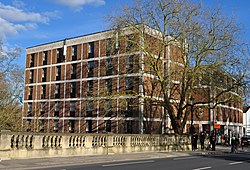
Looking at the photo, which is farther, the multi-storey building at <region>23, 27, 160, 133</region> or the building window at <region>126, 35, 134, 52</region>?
the multi-storey building at <region>23, 27, 160, 133</region>

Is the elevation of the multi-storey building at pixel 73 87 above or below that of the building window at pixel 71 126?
above

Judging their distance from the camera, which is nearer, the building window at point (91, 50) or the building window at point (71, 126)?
the building window at point (91, 50)

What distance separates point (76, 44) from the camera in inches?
2344

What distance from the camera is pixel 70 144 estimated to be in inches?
803

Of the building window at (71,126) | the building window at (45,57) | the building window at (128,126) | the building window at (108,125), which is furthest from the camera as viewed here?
the building window at (45,57)

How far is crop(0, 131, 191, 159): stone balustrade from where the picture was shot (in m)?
16.8

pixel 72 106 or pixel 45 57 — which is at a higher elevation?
pixel 45 57

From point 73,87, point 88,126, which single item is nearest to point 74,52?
point 73,87

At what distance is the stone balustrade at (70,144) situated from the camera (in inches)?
661

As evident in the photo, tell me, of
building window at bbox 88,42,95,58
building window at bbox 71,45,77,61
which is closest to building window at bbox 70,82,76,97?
building window at bbox 71,45,77,61

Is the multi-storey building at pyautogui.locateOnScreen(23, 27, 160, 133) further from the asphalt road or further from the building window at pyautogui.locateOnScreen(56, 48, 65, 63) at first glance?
the asphalt road

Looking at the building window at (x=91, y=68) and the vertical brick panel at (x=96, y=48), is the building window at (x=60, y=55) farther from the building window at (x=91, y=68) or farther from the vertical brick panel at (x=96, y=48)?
the vertical brick panel at (x=96, y=48)

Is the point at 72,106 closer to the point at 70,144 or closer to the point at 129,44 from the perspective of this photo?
the point at 129,44

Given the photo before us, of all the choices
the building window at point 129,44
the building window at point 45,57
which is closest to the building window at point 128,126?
the building window at point 129,44
